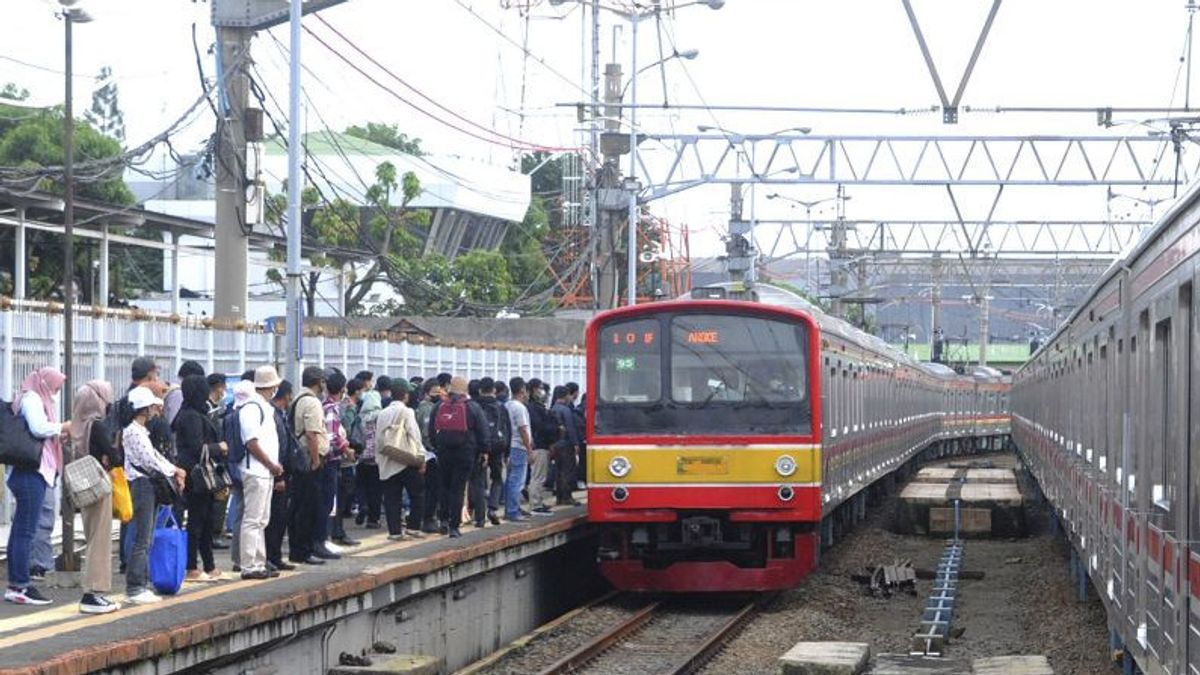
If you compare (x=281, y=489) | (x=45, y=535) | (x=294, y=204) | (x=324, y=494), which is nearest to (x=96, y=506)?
(x=45, y=535)

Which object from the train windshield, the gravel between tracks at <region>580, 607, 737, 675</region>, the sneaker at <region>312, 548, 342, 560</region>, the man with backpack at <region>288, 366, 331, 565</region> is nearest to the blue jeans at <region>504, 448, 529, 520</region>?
the train windshield

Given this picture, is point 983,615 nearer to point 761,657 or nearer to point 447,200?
point 761,657

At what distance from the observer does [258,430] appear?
13094 mm

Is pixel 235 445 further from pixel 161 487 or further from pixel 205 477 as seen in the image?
pixel 161 487

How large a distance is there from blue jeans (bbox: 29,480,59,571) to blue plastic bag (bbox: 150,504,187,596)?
0.69 metres

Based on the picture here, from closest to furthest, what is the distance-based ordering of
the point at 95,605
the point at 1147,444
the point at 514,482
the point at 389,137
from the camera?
1. the point at 1147,444
2. the point at 95,605
3. the point at 514,482
4. the point at 389,137

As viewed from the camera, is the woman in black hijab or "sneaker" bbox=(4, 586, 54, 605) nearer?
"sneaker" bbox=(4, 586, 54, 605)

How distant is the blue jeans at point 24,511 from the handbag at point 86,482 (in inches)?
13.5

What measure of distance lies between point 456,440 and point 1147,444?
8.51 meters

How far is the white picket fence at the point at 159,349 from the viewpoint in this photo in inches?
608

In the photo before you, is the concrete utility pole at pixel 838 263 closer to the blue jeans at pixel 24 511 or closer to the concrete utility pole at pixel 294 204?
the concrete utility pole at pixel 294 204

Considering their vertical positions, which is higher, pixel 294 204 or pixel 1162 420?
pixel 294 204

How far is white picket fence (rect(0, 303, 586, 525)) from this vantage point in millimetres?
15445

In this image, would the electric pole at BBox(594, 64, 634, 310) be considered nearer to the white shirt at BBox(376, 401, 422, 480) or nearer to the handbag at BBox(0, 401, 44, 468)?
the white shirt at BBox(376, 401, 422, 480)
